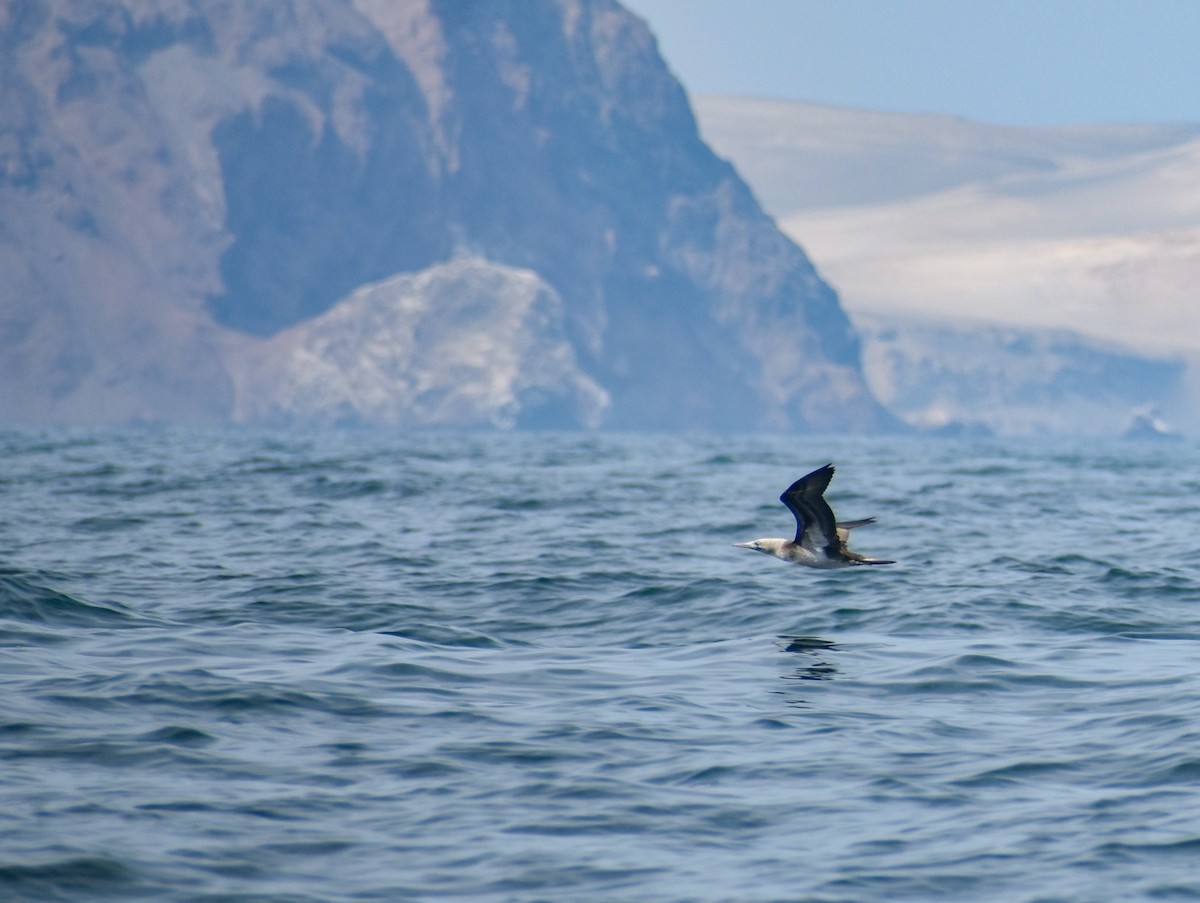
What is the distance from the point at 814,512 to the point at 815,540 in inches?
42.5

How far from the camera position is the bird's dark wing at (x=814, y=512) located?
17562 mm

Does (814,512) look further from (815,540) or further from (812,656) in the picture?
(812,656)

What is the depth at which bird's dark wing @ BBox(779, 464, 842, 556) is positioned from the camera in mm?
17562

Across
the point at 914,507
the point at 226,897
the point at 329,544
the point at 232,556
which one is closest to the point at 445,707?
the point at 226,897

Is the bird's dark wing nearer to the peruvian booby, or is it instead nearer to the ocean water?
the peruvian booby

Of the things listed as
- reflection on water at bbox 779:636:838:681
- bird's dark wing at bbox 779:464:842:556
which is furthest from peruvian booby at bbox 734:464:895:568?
reflection on water at bbox 779:636:838:681

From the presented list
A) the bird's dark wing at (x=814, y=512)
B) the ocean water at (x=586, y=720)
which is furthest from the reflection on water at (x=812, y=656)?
the bird's dark wing at (x=814, y=512)

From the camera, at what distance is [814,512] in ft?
62.2

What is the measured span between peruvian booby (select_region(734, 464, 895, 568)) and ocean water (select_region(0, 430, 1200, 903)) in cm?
101

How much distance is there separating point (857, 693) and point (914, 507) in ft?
90.3

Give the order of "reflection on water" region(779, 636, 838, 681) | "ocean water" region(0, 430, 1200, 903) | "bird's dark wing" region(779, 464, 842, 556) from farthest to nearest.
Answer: "bird's dark wing" region(779, 464, 842, 556) → "reflection on water" region(779, 636, 838, 681) → "ocean water" region(0, 430, 1200, 903)

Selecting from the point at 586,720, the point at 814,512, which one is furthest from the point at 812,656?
the point at 586,720

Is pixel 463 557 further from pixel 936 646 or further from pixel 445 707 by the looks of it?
pixel 445 707

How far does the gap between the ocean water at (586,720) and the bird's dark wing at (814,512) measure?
1.22 meters
